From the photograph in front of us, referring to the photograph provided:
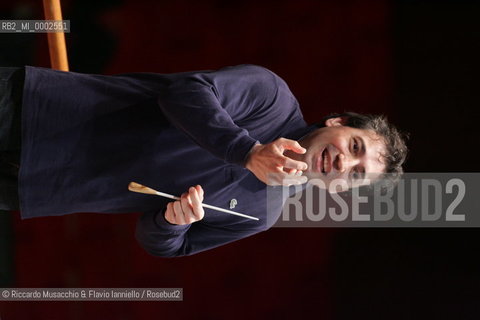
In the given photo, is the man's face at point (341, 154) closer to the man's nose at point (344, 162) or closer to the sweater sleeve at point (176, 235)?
the man's nose at point (344, 162)

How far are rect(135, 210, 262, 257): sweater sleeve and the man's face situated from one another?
20 cm

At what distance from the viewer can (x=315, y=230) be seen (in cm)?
163

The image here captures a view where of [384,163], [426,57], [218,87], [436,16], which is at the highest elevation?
[436,16]

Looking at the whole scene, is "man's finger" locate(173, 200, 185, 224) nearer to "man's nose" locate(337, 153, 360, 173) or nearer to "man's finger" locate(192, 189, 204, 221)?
"man's finger" locate(192, 189, 204, 221)

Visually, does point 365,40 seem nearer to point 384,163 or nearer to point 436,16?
point 436,16

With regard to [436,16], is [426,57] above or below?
below

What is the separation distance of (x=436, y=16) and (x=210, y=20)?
2.17 ft

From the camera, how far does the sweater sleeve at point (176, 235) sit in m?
0.98

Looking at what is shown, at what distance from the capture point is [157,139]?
0.91 meters

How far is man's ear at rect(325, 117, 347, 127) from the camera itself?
1.02 metres

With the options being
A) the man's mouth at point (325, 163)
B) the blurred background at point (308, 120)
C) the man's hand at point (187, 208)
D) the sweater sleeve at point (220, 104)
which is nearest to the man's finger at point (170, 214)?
the man's hand at point (187, 208)

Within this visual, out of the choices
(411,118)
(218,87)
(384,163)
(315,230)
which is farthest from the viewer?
(315,230)

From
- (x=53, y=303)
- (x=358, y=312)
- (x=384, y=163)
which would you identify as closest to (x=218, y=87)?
(x=384, y=163)

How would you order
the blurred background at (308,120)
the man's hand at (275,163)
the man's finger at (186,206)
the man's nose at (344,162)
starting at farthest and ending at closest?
the blurred background at (308,120)
the man's nose at (344,162)
the man's finger at (186,206)
the man's hand at (275,163)
